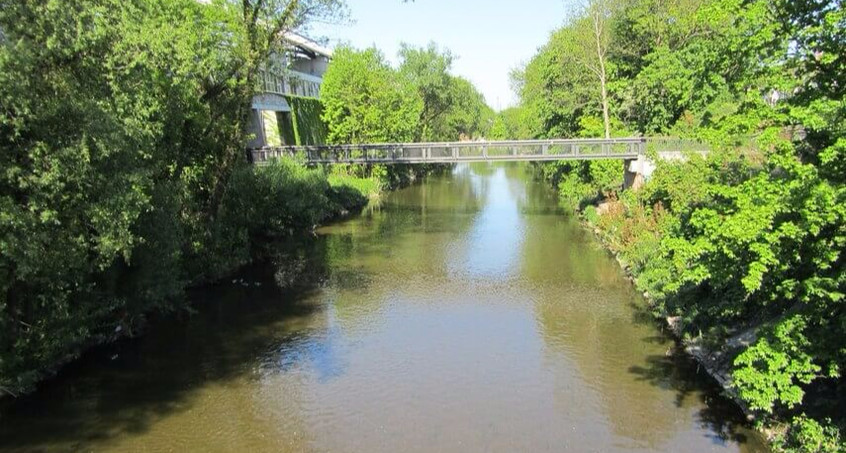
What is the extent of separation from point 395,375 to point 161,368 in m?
5.73

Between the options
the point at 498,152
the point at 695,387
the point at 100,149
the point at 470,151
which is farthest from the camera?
the point at 498,152

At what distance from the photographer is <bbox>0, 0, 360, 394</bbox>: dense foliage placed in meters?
10.7

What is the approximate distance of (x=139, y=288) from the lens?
623 inches

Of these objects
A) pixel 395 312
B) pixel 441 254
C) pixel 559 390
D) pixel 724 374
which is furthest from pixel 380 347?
pixel 441 254

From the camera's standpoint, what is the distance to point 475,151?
33875 millimetres

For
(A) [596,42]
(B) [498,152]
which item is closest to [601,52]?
(A) [596,42]

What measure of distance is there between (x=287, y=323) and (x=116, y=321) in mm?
4545

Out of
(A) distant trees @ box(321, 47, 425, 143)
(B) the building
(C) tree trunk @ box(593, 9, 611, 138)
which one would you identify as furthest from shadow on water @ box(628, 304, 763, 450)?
(A) distant trees @ box(321, 47, 425, 143)

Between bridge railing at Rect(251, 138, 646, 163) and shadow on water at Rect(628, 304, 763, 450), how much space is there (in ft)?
51.9

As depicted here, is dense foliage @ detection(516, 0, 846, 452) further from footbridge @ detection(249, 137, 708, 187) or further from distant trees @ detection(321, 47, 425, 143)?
distant trees @ detection(321, 47, 425, 143)

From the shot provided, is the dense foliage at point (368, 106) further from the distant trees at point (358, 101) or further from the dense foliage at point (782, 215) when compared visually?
Result: the dense foliage at point (782, 215)

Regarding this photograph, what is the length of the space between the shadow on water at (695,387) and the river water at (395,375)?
0.05 m

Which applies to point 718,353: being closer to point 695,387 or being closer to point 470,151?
point 695,387

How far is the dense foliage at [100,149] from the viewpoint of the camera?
10.7 meters
